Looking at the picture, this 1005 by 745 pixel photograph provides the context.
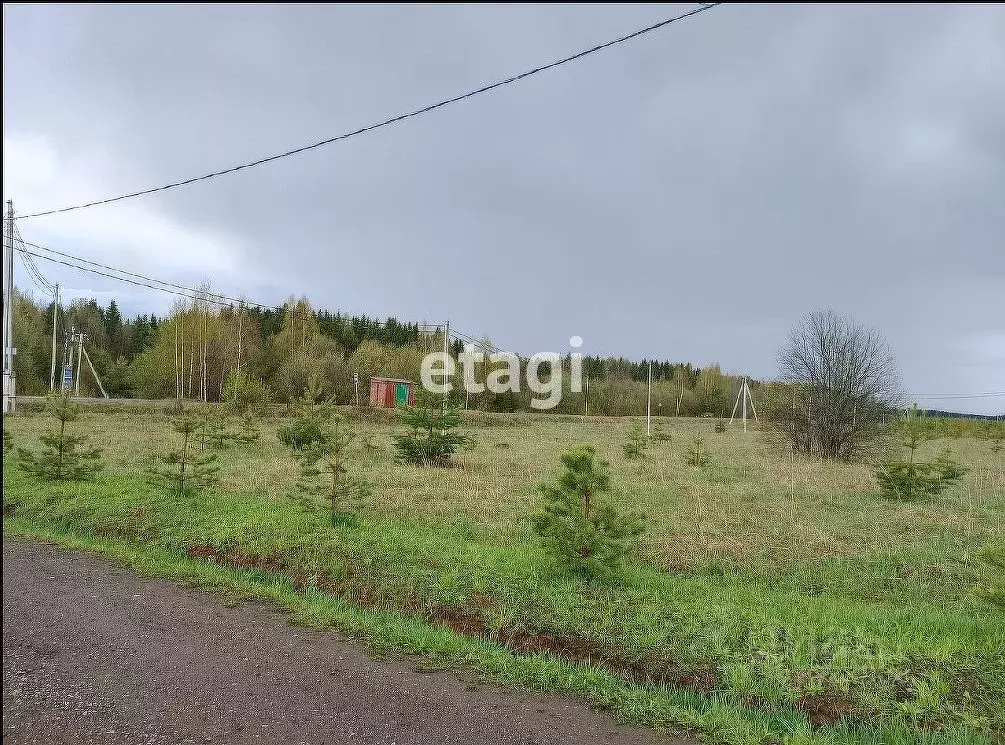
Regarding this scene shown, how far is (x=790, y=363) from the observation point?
78.8 feet

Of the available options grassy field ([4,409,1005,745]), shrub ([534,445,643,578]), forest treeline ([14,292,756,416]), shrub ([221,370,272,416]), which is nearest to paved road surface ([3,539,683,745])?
grassy field ([4,409,1005,745])

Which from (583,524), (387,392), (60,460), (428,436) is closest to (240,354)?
(387,392)

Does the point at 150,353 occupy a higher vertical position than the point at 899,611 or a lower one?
higher

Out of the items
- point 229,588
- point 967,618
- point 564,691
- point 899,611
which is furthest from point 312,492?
point 967,618

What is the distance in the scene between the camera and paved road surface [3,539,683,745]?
3.09 m

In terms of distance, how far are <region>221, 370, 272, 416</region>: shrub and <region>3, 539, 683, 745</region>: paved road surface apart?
20.6 m

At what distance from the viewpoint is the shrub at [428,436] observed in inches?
565

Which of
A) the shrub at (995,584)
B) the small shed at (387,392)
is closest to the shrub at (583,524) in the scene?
the shrub at (995,584)

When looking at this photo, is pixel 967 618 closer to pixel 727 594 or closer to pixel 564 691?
pixel 727 594

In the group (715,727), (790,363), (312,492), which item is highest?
(790,363)

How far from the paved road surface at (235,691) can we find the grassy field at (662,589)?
344mm

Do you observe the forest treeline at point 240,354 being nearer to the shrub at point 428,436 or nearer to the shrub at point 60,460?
the shrub at point 428,436

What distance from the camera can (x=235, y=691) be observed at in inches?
139

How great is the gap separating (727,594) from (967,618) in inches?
76.4
